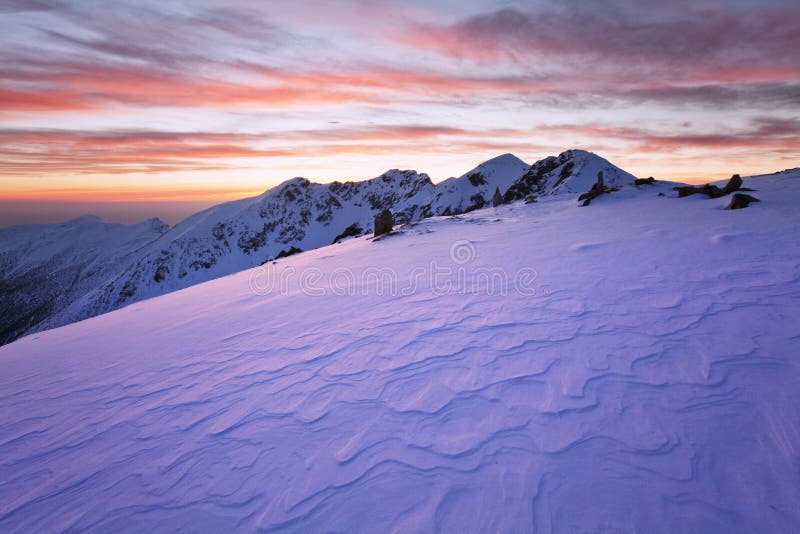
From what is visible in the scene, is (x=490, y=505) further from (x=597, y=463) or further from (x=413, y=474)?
(x=597, y=463)

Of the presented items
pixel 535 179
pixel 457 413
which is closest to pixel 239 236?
pixel 535 179

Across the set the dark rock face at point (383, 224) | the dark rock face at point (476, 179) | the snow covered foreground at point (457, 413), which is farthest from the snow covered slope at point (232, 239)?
the snow covered foreground at point (457, 413)

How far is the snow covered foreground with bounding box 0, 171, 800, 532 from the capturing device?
2.91 m

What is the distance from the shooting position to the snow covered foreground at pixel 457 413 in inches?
114

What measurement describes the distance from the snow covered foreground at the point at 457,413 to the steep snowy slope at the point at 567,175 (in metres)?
55.7

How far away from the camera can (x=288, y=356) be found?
619 centimetres

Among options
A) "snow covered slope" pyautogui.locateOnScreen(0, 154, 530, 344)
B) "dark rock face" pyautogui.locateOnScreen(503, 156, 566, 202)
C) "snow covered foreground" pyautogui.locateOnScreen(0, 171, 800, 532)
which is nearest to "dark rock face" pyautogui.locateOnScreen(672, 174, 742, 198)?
"snow covered foreground" pyautogui.locateOnScreen(0, 171, 800, 532)

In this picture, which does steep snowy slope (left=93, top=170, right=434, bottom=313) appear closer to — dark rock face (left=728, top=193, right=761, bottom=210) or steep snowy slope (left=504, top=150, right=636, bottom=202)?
steep snowy slope (left=504, top=150, right=636, bottom=202)

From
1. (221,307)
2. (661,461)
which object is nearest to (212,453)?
(661,461)

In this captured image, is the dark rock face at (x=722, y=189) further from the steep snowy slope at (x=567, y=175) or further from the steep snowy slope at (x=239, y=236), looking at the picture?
the steep snowy slope at (x=239, y=236)

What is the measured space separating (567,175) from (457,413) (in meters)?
70.1

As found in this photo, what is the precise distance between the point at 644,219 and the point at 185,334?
53.8 ft

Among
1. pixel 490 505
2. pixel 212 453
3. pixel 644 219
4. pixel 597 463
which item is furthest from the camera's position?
pixel 644 219

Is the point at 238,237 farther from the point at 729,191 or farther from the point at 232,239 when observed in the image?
the point at 729,191
